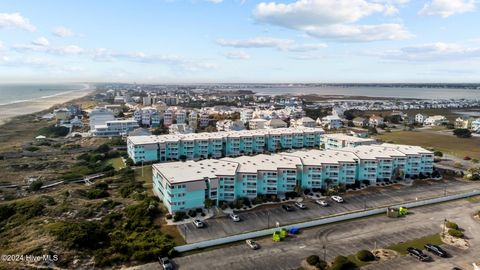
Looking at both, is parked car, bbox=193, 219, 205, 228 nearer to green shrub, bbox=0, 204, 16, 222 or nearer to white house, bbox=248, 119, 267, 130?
green shrub, bbox=0, 204, 16, 222

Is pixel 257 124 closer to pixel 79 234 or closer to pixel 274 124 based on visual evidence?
pixel 274 124

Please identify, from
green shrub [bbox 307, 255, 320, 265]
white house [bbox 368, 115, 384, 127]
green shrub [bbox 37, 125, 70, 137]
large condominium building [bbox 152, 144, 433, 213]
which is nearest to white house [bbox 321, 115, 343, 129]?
white house [bbox 368, 115, 384, 127]

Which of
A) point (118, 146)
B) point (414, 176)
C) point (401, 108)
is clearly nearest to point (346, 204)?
point (414, 176)

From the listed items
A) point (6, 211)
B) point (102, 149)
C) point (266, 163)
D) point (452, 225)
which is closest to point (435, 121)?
point (452, 225)

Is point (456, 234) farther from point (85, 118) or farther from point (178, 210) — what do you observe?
point (85, 118)

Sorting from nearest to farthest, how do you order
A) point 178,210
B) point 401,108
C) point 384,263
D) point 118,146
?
point 384,263
point 178,210
point 118,146
point 401,108
